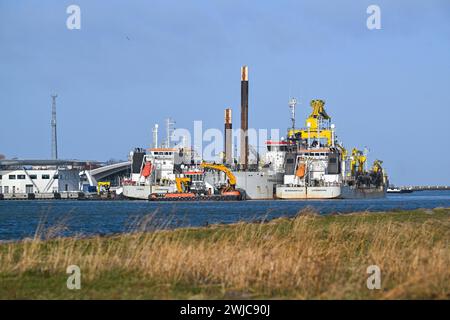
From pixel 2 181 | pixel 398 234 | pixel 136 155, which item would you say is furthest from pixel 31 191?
pixel 398 234

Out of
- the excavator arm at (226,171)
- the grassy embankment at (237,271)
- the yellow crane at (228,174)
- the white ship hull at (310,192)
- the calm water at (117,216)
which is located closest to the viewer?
the grassy embankment at (237,271)

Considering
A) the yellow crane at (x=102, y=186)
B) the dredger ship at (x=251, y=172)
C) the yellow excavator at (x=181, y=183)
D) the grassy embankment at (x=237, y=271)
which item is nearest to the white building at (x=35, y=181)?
the yellow crane at (x=102, y=186)

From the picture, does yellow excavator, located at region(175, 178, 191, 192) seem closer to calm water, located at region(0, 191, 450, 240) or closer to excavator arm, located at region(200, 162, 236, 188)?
excavator arm, located at region(200, 162, 236, 188)

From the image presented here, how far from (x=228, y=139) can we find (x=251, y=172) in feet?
47.9

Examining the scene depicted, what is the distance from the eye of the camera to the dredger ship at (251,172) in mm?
130625

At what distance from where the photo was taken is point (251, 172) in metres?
133

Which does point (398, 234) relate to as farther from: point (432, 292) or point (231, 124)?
point (231, 124)

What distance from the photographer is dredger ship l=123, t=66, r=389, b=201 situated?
429 ft

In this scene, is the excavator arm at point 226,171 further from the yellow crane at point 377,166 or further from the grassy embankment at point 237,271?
the grassy embankment at point 237,271

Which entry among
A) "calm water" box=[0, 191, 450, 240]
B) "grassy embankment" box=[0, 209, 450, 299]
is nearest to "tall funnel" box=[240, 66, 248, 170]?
"calm water" box=[0, 191, 450, 240]

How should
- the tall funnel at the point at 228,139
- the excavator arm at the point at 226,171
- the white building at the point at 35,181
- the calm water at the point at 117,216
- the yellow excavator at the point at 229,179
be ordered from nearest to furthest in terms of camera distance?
the calm water at the point at 117,216 < the yellow excavator at the point at 229,179 < the excavator arm at the point at 226,171 < the tall funnel at the point at 228,139 < the white building at the point at 35,181

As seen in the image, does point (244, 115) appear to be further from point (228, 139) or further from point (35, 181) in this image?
point (35, 181)

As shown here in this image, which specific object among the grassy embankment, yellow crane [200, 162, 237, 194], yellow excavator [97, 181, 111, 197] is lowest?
the grassy embankment

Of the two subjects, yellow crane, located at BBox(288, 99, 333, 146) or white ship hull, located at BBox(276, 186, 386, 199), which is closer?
white ship hull, located at BBox(276, 186, 386, 199)
